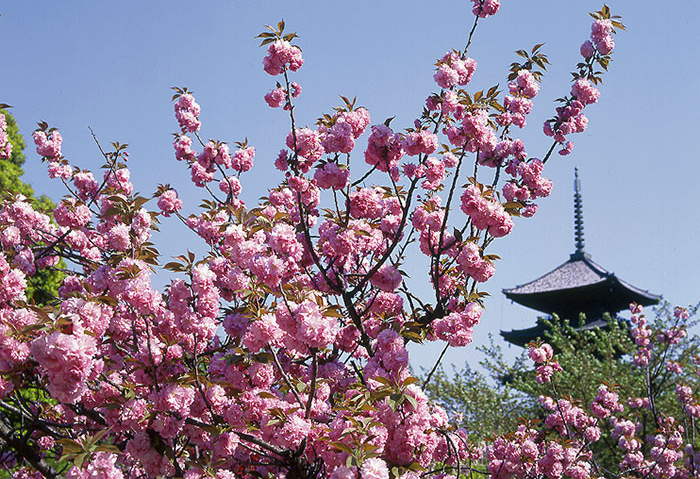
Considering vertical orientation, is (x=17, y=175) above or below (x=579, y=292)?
above

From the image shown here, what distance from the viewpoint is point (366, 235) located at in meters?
3.16

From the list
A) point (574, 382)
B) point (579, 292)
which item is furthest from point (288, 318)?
point (579, 292)

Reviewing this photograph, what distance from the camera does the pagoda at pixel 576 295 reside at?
21906 mm

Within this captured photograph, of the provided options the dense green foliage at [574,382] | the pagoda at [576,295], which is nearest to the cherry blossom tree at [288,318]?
the dense green foliage at [574,382]

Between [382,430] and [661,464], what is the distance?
5.03 meters

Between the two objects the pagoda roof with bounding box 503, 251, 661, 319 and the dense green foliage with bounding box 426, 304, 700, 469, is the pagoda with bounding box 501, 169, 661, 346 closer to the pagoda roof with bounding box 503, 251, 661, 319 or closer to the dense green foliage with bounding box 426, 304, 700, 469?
the pagoda roof with bounding box 503, 251, 661, 319

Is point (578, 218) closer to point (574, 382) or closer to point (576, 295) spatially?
point (576, 295)

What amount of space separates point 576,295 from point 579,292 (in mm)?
330

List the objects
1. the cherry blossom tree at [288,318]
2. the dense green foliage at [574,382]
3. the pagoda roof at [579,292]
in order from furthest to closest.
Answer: the pagoda roof at [579,292] < the dense green foliage at [574,382] < the cherry blossom tree at [288,318]

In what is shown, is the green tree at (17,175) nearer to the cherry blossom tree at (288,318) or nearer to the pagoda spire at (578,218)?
the cherry blossom tree at (288,318)

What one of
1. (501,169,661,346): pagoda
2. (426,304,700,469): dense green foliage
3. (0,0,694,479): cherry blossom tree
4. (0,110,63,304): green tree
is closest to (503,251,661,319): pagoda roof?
(501,169,661,346): pagoda

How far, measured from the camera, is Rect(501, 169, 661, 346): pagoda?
21.9 metres

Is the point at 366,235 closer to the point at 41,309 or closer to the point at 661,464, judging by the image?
the point at 41,309

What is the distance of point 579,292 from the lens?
22516 millimetres
